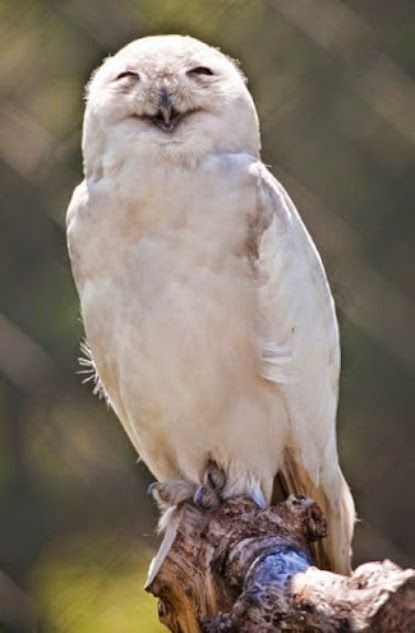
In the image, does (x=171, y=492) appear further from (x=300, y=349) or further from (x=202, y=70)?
(x=202, y=70)

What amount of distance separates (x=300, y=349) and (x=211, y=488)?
1.17 feet

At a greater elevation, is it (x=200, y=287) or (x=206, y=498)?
(x=200, y=287)

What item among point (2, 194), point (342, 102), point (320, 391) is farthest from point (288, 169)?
point (320, 391)

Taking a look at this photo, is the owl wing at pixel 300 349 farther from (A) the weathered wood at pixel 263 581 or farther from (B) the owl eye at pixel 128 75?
Answer: (B) the owl eye at pixel 128 75

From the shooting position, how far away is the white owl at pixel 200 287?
523cm

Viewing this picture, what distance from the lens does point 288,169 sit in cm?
867

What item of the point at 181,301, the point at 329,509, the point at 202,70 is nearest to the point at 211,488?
the point at 329,509

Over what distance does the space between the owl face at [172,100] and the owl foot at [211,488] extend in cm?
70

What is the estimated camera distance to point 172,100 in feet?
17.5

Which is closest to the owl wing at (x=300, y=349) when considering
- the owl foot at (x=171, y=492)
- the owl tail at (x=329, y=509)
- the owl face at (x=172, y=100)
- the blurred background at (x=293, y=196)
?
the owl tail at (x=329, y=509)

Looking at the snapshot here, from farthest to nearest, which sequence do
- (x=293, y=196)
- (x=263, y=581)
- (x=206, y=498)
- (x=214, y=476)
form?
1. (x=293, y=196)
2. (x=214, y=476)
3. (x=206, y=498)
4. (x=263, y=581)

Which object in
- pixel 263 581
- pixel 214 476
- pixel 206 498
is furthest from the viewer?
pixel 214 476

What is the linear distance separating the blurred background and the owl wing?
2.74 m

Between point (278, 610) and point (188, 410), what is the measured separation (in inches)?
34.6
